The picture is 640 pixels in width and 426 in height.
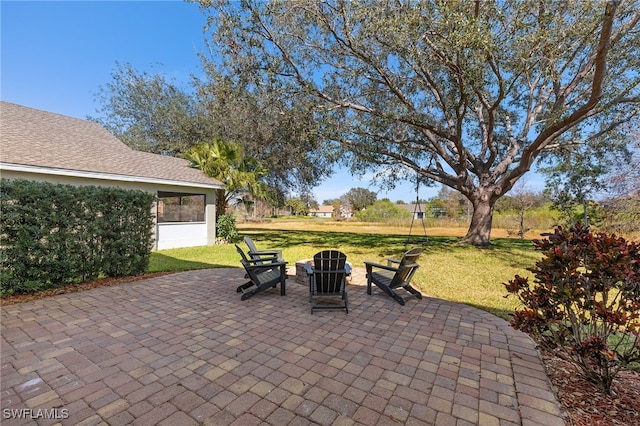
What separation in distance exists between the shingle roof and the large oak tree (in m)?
4.97

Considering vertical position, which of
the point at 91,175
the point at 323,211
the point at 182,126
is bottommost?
the point at 323,211

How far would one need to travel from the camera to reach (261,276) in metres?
5.09

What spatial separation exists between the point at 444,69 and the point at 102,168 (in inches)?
475

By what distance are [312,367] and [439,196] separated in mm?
57741

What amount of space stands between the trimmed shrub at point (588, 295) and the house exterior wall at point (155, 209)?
940 cm

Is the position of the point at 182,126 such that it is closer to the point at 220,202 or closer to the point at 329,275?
the point at 220,202

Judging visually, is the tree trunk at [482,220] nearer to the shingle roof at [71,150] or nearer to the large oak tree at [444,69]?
the large oak tree at [444,69]

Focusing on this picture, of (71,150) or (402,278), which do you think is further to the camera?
(71,150)

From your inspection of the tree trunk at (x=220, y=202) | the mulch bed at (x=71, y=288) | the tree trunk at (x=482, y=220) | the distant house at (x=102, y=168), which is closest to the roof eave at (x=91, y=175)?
the distant house at (x=102, y=168)

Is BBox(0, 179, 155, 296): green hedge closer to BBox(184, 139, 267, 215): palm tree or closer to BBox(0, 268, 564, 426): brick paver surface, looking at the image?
BBox(0, 268, 564, 426): brick paver surface

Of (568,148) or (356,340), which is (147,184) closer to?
(356,340)

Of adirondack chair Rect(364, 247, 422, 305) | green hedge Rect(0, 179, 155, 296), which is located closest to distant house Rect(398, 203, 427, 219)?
adirondack chair Rect(364, 247, 422, 305)

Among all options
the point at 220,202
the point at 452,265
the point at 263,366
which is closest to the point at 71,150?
the point at 220,202

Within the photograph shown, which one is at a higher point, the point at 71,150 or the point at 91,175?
the point at 71,150
